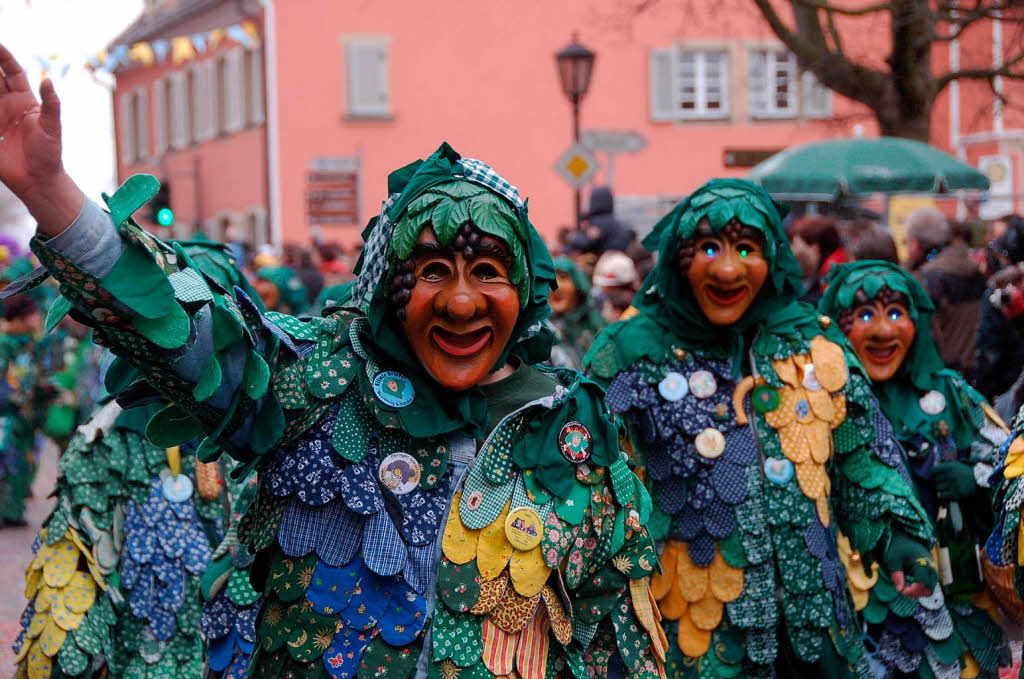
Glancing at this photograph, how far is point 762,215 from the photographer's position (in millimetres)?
4965

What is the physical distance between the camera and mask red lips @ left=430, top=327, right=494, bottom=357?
3.27 meters

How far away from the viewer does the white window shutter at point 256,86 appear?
31.5 meters

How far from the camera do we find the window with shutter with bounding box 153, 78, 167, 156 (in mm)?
39656

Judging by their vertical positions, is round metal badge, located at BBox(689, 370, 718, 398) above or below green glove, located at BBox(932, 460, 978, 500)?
above

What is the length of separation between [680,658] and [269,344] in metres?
2.20

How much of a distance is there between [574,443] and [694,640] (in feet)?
5.53

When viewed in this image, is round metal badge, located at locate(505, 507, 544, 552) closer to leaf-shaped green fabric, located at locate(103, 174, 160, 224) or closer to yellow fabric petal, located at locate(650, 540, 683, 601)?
leaf-shaped green fabric, located at locate(103, 174, 160, 224)

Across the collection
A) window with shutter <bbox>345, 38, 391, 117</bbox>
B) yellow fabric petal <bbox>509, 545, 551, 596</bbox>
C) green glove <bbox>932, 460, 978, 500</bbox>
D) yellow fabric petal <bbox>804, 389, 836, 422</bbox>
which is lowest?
green glove <bbox>932, 460, 978, 500</bbox>

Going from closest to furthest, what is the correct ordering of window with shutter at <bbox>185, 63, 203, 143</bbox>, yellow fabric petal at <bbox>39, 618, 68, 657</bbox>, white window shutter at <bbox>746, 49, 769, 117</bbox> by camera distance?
yellow fabric petal at <bbox>39, 618, 68, 657</bbox>
white window shutter at <bbox>746, 49, 769, 117</bbox>
window with shutter at <bbox>185, 63, 203, 143</bbox>

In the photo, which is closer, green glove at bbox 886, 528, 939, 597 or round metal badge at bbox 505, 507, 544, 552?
round metal badge at bbox 505, 507, 544, 552

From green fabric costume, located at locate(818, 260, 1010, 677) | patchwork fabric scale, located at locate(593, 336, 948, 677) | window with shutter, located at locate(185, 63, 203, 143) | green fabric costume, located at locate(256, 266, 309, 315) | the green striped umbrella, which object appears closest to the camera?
patchwork fabric scale, located at locate(593, 336, 948, 677)

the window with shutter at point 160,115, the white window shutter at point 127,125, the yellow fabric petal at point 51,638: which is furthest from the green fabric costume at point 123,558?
the white window shutter at point 127,125

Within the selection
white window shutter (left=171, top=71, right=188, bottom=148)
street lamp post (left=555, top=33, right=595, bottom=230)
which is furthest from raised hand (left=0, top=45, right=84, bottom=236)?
white window shutter (left=171, top=71, right=188, bottom=148)

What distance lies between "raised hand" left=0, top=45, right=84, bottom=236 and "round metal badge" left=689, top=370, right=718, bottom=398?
2.71 meters
